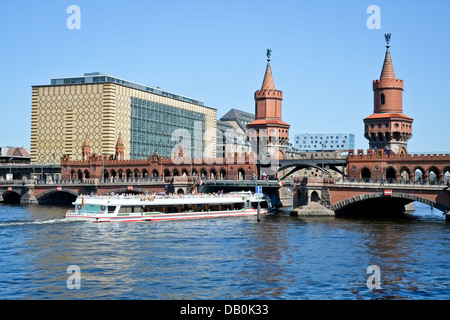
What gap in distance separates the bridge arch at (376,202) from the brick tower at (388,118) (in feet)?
38.6

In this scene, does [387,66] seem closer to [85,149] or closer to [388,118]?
[388,118]

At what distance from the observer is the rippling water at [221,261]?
3828 centimetres

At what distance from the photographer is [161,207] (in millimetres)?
92062

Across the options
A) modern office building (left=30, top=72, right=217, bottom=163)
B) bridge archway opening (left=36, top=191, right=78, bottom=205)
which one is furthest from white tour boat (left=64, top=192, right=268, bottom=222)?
modern office building (left=30, top=72, right=217, bottom=163)

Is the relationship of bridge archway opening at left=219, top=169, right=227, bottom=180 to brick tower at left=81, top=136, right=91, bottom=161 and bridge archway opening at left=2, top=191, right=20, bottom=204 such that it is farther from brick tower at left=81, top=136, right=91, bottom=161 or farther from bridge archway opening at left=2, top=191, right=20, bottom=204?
bridge archway opening at left=2, top=191, right=20, bottom=204

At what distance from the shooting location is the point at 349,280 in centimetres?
4178

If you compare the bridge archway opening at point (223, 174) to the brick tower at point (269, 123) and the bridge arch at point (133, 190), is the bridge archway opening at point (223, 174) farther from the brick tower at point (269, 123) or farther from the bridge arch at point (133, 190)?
the bridge arch at point (133, 190)

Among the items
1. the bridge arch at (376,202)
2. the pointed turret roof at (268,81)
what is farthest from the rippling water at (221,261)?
the pointed turret roof at (268,81)

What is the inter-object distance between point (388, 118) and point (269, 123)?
26.7m

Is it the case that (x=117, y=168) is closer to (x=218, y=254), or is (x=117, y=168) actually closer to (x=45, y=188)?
(x=45, y=188)

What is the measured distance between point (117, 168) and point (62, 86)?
37732 mm

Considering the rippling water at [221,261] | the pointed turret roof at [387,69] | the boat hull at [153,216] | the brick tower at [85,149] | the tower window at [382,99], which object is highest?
the pointed turret roof at [387,69]

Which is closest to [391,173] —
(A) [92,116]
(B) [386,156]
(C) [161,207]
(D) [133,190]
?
(B) [386,156]

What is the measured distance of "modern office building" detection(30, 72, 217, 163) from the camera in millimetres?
162625
